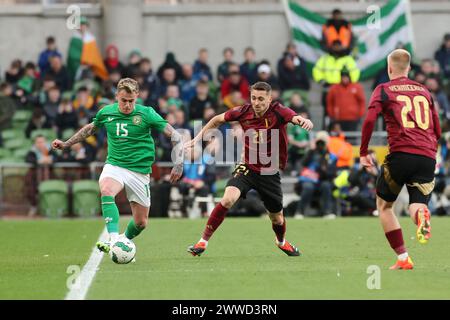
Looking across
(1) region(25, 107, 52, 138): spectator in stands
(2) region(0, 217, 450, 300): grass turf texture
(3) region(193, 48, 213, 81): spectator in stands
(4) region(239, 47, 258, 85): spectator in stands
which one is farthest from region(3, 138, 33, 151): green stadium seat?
(2) region(0, 217, 450, 300): grass turf texture

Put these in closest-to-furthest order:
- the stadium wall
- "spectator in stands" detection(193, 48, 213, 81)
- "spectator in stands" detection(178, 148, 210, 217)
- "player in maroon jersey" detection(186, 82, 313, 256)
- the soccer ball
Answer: the soccer ball, "player in maroon jersey" detection(186, 82, 313, 256), "spectator in stands" detection(178, 148, 210, 217), "spectator in stands" detection(193, 48, 213, 81), the stadium wall

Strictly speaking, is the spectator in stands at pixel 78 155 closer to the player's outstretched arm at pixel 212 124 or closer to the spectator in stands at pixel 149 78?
the spectator in stands at pixel 149 78

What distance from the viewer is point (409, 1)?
29594mm

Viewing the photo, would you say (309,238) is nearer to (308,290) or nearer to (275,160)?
(275,160)

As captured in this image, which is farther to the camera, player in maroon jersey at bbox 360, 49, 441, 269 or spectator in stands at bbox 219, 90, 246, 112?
spectator in stands at bbox 219, 90, 246, 112

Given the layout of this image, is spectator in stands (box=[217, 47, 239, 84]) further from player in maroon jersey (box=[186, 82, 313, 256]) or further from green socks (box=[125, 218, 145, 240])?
green socks (box=[125, 218, 145, 240])

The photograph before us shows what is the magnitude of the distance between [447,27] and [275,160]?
55.6ft

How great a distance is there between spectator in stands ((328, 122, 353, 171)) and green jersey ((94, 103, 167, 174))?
1079 cm

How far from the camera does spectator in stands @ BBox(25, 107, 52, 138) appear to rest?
25.7 meters

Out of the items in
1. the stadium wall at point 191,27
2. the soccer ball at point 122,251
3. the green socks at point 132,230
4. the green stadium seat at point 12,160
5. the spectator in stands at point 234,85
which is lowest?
the soccer ball at point 122,251

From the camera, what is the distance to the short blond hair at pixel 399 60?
38.7 ft

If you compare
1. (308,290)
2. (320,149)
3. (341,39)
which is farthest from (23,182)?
(308,290)

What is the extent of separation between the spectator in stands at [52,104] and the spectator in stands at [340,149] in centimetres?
613

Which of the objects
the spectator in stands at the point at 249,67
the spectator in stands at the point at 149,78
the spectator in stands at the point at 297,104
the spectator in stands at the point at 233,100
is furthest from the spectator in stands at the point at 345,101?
the spectator in stands at the point at 149,78
